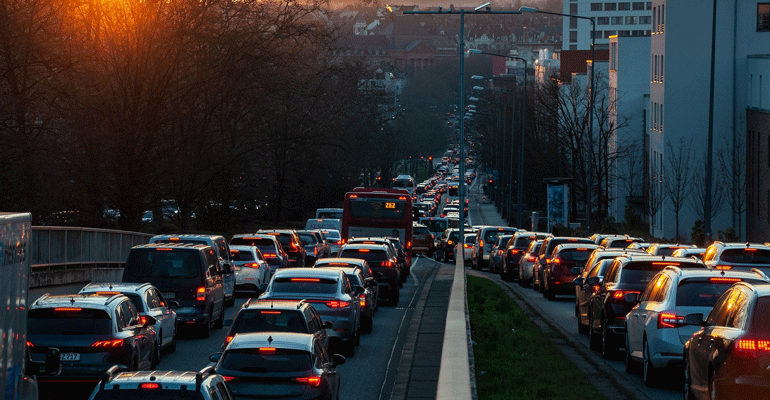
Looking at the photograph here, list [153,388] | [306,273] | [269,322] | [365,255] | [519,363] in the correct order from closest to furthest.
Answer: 1. [153,388]
2. [269,322]
3. [519,363]
4. [306,273]
5. [365,255]

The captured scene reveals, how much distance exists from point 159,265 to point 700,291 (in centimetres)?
1150

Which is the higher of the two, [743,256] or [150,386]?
[743,256]

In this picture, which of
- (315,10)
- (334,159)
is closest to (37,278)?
(315,10)

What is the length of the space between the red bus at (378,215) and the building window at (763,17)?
30.1 meters

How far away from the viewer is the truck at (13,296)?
9609mm

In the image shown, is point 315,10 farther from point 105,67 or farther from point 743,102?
point 743,102

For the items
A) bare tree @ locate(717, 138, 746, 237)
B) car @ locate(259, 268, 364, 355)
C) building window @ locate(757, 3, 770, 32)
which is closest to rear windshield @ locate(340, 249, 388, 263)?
car @ locate(259, 268, 364, 355)

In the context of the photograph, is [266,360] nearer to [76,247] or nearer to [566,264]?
[76,247]

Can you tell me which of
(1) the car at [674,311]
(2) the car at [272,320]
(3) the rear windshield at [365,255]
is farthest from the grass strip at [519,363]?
(3) the rear windshield at [365,255]

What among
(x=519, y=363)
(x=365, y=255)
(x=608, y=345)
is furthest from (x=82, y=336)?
(x=365, y=255)

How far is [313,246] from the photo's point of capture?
45.6 meters

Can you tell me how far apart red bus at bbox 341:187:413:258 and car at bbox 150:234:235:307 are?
736 inches

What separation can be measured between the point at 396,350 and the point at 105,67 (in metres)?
25.0

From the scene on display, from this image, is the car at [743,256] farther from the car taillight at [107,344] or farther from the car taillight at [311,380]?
the car taillight at [311,380]
